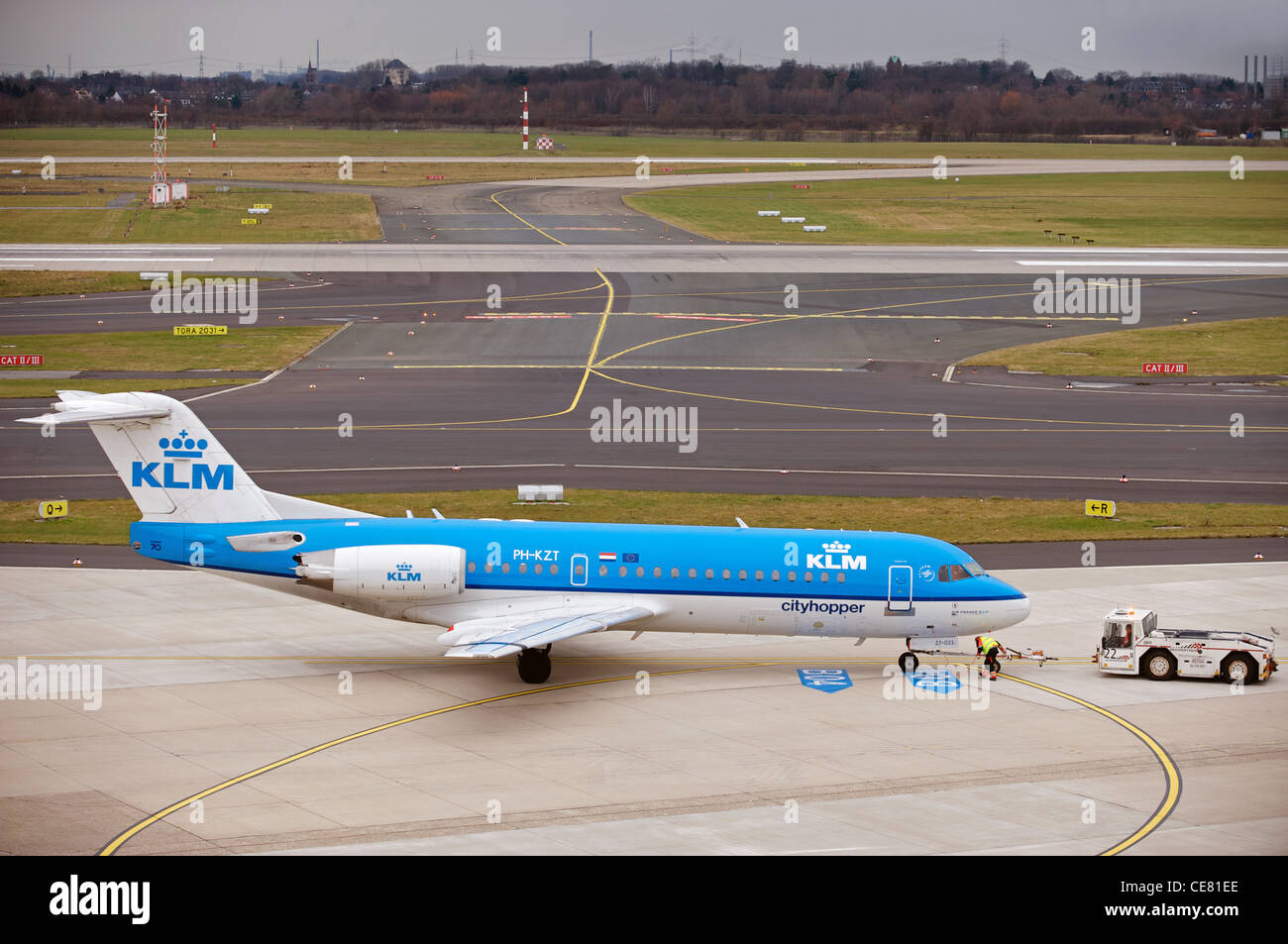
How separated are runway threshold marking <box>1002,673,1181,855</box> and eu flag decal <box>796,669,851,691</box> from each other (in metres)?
4.41

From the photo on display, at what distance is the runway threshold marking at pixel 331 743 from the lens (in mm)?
26566

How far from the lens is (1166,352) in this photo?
84.2m

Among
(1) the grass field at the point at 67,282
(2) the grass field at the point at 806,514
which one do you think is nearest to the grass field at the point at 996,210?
(1) the grass field at the point at 67,282

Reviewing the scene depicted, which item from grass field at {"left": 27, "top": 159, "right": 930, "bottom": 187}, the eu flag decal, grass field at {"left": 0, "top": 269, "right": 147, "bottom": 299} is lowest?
the eu flag decal

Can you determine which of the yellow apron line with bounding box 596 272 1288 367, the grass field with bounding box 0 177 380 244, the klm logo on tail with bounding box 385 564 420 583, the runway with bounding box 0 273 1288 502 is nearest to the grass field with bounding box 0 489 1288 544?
the runway with bounding box 0 273 1288 502

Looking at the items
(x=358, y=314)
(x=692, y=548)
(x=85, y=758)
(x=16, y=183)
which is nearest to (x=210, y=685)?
(x=85, y=758)

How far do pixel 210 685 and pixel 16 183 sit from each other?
13967cm

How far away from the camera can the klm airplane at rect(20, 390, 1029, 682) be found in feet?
119

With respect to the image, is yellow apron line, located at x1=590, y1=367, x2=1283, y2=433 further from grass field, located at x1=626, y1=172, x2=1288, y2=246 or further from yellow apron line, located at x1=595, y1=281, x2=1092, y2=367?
grass field, located at x1=626, y1=172, x2=1288, y2=246

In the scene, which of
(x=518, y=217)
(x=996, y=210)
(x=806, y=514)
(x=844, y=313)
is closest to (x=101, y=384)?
(x=806, y=514)

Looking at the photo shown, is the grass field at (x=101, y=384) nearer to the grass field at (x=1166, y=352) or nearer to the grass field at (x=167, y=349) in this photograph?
the grass field at (x=167, y=349)

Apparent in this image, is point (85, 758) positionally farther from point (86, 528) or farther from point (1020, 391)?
point (1020, 391)

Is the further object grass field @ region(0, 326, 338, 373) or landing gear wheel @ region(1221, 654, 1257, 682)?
grass field @ region(0, 326, 338, 373)

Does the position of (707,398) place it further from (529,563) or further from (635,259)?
(635,259)
